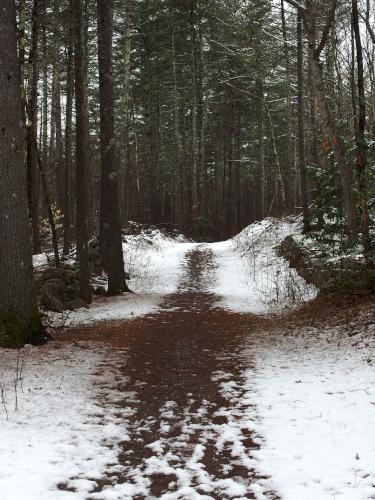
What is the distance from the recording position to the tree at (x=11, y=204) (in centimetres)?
696

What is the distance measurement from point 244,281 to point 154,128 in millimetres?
18105

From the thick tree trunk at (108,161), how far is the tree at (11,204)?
5.41 m

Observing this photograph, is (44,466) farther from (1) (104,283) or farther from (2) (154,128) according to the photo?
(2) (154,128)

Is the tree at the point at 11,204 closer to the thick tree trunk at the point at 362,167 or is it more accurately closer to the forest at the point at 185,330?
the forest at the point at 185,330

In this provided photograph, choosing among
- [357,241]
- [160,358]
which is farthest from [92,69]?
[160,358]


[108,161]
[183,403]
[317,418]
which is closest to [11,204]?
[183,403]

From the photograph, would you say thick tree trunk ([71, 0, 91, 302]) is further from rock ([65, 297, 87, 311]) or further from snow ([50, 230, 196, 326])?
snow ([50, 230, 196, 326])

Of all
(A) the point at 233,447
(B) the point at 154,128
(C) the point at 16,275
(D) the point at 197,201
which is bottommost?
(A) the point at 233,447

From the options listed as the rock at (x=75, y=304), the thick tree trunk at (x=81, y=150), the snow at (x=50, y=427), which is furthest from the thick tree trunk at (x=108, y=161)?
the snow at (x=50, y=427)

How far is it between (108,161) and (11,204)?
19.2ft

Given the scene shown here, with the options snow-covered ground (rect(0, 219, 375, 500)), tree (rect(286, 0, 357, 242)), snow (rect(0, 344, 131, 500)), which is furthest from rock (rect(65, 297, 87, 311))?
tree (rect(286, 0, 357, 242))

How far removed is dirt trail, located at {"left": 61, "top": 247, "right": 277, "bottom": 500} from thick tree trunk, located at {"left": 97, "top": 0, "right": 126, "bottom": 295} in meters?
3.17

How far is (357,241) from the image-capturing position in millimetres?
9492

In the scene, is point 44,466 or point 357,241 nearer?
point 44,466
